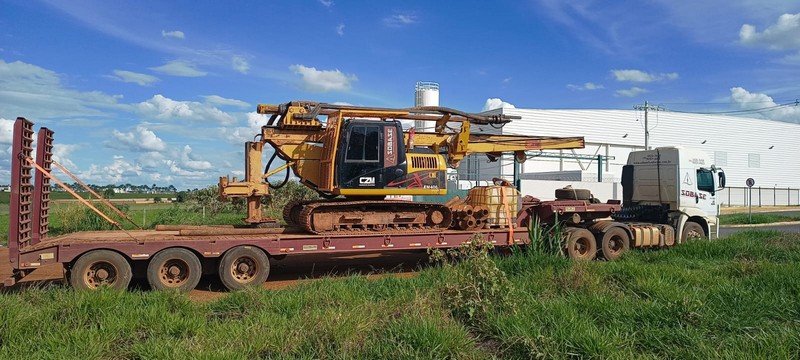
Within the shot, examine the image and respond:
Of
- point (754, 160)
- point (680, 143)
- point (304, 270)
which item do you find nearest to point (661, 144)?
point (680, 143)

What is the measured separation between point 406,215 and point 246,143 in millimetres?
3349

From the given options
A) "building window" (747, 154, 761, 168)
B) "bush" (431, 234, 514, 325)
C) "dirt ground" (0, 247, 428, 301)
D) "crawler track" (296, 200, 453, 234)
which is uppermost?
"building window" (747, 154, 761, 168)

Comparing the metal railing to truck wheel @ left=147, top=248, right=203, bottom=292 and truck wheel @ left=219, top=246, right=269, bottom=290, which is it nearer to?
truck wheel @ left=219, top=246, right=269, bottom=290

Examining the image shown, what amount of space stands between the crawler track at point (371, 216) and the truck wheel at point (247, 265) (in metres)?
1.06

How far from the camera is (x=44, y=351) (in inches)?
195

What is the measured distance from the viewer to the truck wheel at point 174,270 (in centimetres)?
873

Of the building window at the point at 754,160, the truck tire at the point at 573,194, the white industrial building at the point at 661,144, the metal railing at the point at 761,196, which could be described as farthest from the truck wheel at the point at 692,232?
the building window at the point at 754,160

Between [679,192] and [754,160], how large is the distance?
58658 mm

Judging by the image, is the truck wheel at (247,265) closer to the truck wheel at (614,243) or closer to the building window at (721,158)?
the truck wheel at (614,243)

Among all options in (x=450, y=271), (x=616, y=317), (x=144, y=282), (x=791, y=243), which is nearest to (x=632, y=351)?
(x=616, y=317)

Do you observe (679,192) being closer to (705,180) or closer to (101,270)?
(705,180)

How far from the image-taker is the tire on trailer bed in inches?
533

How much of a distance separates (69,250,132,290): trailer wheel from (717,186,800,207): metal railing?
184 feet

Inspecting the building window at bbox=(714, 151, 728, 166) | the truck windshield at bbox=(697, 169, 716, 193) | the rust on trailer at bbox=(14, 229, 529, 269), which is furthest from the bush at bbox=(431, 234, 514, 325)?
the building window at bbox=(714, 151, 728, 166)
